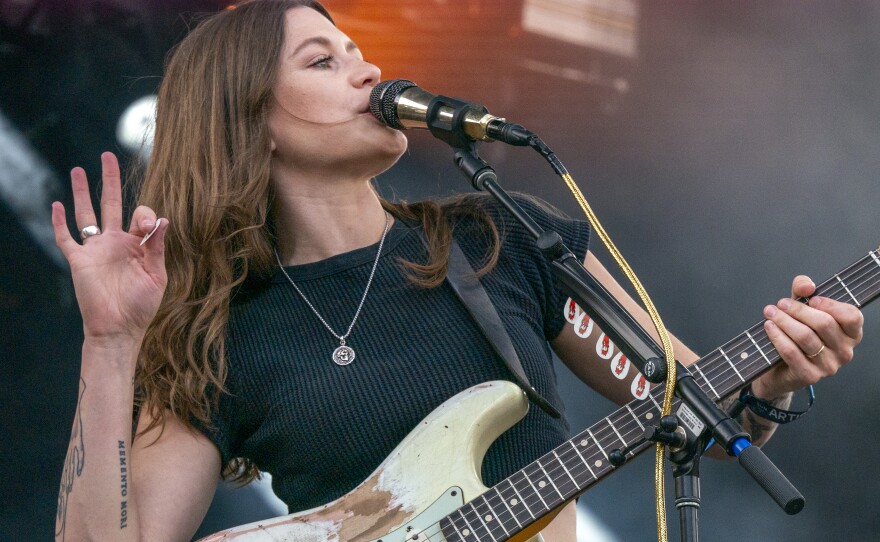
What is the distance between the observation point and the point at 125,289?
1659 mm

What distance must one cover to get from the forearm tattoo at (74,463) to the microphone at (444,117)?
0.70m

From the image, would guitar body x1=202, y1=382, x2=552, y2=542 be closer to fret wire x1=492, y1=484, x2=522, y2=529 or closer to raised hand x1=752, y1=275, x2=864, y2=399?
fret wire x1=492, y1=484, x2=522, y2=529

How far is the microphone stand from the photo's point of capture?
1277 millimetres

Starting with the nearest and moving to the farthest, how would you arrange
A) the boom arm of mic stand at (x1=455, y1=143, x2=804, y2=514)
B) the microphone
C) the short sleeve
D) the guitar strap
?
1. the boom arm of mic stand at (x1=455, y1=143, x2=804, y2=514)
2. the microphone
3. the guitar strap
4. the short sleeve

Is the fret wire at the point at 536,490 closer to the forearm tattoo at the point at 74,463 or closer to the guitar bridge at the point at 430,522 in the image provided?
the guitar bridge at the point at 430,522

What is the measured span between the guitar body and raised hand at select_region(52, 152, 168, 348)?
1.33 ft

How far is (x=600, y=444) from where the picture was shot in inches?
64.0

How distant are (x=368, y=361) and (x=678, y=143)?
1.52 meters

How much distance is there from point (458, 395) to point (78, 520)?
68 centimetres

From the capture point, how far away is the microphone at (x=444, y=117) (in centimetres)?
151

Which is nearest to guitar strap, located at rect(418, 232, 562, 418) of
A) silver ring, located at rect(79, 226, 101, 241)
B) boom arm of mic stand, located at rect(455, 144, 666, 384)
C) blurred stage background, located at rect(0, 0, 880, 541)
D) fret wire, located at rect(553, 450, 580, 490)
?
fret wire, located at rect(553, 450, 580, 490)

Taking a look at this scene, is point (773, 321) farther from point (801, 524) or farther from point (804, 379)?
point (801, 524)

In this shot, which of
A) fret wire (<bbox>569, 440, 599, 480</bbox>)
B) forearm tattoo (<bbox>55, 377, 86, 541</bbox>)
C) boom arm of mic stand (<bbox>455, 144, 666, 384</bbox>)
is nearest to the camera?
boom arm of mic stand (<bbox>455, 144, 666, 384</bbox>)

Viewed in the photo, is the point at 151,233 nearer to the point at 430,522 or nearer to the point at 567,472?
the point at 430,522
